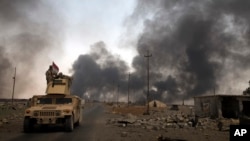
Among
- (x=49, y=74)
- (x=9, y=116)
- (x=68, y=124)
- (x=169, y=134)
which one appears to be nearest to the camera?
(x=68, y=124)

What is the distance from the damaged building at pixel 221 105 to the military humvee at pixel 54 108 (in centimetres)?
1691

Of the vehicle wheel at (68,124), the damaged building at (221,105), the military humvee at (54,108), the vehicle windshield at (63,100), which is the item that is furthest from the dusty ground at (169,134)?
the damaged building at (221,105)

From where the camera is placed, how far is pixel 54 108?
1930cm

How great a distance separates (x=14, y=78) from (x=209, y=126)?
6123 centimetres

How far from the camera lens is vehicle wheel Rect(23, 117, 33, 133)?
19031mm

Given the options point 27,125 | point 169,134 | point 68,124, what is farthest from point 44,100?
point 169,134

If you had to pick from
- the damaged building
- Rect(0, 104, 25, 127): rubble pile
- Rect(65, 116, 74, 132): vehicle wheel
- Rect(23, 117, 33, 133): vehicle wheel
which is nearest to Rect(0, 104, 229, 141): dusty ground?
Rect(23, 117, 33, 133): vehicle wheel

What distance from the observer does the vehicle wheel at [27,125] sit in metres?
19.0

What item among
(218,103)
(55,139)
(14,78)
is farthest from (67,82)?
(14,78)

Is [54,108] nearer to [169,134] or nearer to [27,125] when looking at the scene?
[27,125]

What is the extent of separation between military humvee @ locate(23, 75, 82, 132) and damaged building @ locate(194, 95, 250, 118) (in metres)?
16.9

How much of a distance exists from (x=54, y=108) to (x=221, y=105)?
20998 millimetres

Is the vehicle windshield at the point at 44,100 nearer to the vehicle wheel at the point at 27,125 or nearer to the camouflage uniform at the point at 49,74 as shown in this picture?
the vehicle wheel at the point at 27,125

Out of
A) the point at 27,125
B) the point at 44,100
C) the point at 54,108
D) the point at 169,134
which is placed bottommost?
the point at 169,134
